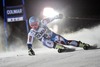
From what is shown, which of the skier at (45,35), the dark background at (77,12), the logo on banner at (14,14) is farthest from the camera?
the logo on banner at (14,14)

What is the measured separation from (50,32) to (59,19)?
50 centimetres

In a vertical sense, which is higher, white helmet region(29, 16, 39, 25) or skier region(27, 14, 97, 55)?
white helmet region(29, 16, 39, 25)

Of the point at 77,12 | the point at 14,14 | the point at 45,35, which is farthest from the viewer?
the point at 14,14

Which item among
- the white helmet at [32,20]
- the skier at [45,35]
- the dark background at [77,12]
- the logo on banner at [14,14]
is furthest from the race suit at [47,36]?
the logo on banner at [14,14]

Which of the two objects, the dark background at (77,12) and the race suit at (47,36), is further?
the dark background at (77,12)

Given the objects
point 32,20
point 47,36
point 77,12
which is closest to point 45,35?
point 47,36

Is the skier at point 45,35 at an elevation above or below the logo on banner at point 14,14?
below

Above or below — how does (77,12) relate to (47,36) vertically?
above

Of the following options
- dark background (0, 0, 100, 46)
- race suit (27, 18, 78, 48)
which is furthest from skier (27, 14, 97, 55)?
dark background (0, 0, 100, 46)

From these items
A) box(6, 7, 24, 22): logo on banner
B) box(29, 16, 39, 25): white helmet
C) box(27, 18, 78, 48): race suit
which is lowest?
box(27, 18, 78, 48): race suit

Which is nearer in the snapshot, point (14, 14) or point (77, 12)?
point (77, 12)

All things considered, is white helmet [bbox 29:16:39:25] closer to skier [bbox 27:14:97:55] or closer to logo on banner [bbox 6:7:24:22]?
skier [bbox 27:14:97:55]

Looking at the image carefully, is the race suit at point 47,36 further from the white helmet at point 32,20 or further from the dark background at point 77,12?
the dark background at point 77,12

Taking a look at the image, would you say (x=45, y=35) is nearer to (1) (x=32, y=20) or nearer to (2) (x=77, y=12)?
(1) (x=32, y=20)
